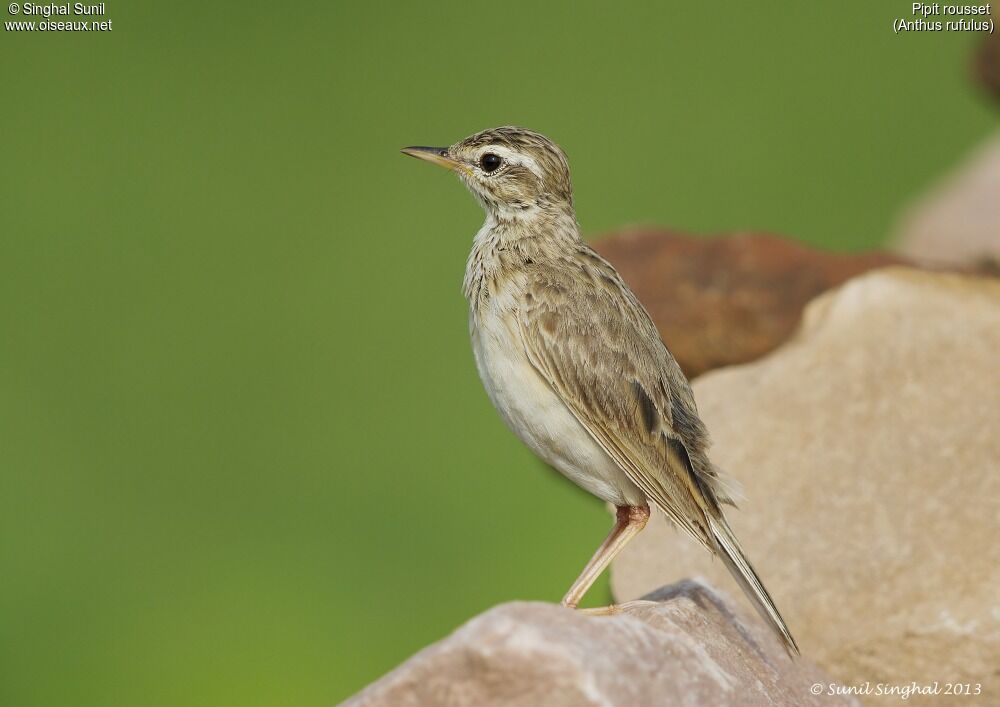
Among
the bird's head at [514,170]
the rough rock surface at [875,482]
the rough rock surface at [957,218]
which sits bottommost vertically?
the rough rock surface at [875,482]

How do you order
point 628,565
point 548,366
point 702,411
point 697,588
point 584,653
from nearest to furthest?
point 584,653 < point 548,366 < point 697,588 < point 628,565 < point 702,411

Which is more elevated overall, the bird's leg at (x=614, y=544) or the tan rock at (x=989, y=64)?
the tan rock at (x=989, y=64)

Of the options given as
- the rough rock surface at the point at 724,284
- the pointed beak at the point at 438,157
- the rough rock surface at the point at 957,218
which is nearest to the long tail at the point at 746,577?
the pointed beak at the point at 438,157

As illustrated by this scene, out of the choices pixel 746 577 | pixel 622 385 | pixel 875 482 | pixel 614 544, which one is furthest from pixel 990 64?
pixel 746 577

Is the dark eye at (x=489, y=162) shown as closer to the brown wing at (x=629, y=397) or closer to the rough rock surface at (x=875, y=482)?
the brown wing at (x=629, y=397)

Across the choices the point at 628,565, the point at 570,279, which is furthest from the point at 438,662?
the point at 628,565

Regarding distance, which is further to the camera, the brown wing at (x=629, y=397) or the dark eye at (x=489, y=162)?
the dark eye at (x=489, y=162)

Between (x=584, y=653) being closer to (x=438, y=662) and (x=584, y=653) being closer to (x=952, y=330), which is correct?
(x=438, y=662)

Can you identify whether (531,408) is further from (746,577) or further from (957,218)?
(957,218)

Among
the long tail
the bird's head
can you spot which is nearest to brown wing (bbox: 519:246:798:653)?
the long tail
